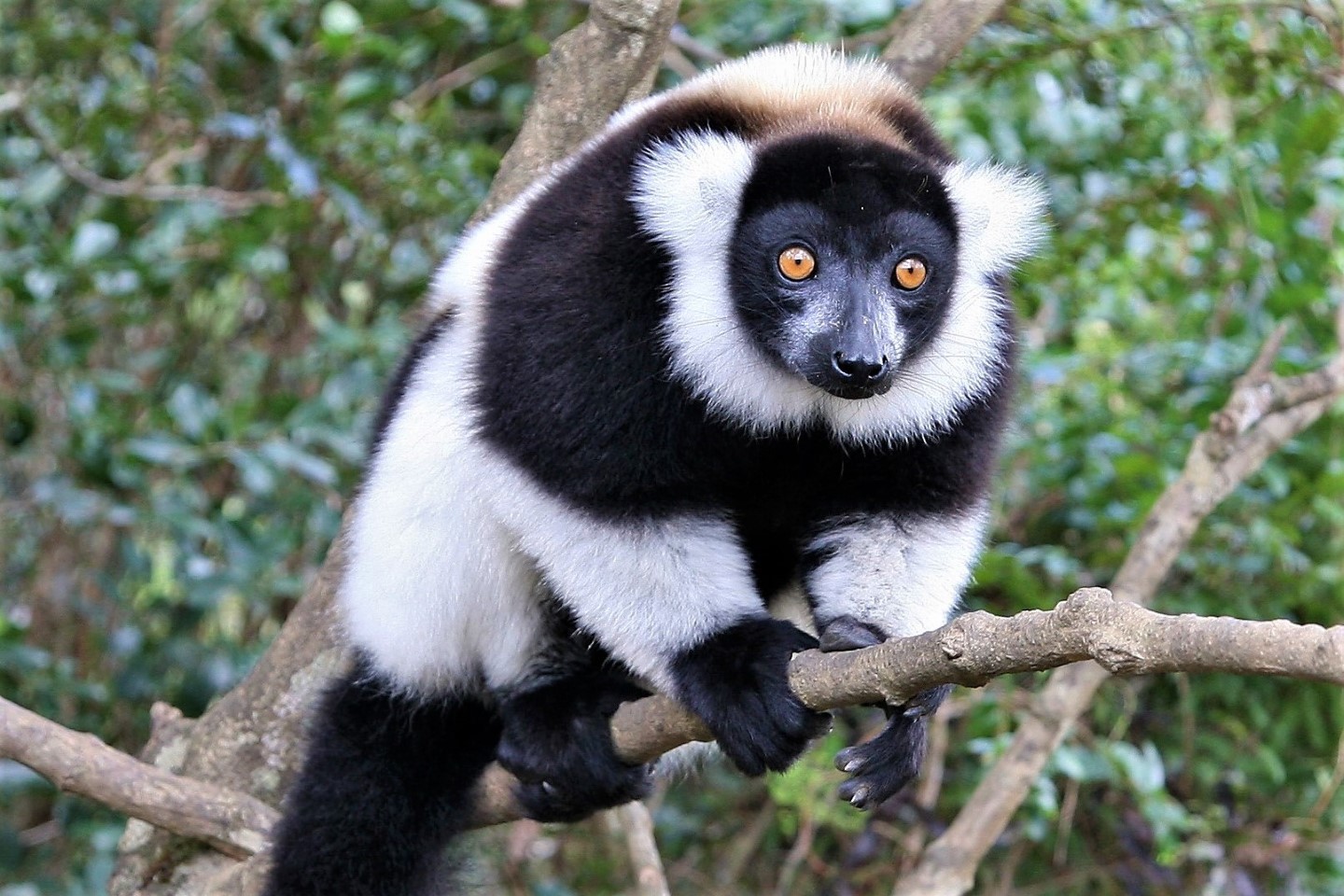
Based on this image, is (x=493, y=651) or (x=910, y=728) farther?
(x=493, y=651)

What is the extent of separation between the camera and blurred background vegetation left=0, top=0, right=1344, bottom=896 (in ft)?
14.3

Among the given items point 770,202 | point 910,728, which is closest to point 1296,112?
point 770,202

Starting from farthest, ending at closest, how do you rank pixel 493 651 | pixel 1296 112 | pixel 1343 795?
pixel 1343 795
pixel 1296 112
pixel 493 651

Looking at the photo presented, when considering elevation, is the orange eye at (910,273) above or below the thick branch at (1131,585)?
above

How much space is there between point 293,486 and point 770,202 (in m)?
2.92

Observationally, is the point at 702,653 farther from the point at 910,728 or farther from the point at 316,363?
the point at 316,363

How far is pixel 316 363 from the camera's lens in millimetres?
5512

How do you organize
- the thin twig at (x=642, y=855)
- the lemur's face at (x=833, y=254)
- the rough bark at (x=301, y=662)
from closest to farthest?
the lemur's face at (x=833, y=254)
the rough bark at (x=301, y=662)
the thin twig at (x=642, y=855)

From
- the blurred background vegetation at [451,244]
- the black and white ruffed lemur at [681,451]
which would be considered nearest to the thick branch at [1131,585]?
the blurred background vegetation at [451,244]

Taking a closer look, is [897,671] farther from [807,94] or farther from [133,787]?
[133,787]

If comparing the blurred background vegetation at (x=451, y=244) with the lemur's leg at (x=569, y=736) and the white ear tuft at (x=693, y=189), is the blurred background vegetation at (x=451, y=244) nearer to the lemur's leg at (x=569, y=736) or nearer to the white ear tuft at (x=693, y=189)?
the lemur's leg at (x=569, y=736)

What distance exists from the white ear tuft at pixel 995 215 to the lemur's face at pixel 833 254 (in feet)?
0.34

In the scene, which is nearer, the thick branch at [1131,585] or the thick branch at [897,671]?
the thick branch at [897,671]

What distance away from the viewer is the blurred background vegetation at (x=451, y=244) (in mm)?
4359
